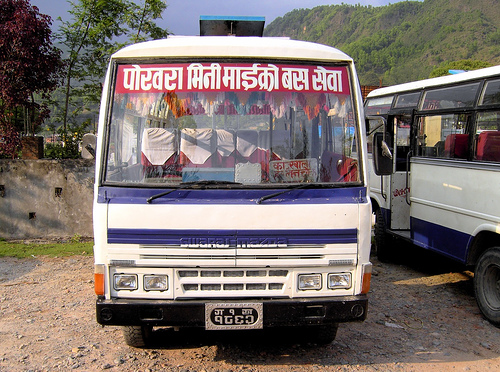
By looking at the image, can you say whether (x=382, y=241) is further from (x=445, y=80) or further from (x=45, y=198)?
(x=45, y=198)

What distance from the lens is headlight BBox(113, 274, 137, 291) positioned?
156 inches

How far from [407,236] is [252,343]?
Result: 11.8 feet

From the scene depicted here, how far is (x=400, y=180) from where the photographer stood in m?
7.91

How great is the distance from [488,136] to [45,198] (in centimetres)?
742

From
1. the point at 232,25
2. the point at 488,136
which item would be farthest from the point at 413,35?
the point at 232,25

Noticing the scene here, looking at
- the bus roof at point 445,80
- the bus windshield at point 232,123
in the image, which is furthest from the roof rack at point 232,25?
the bus roof at point 445,80

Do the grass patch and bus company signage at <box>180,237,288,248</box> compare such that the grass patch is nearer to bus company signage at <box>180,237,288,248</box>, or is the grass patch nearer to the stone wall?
the stone wall

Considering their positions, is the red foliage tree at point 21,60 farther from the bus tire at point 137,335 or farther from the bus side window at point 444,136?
the bus side window at point 444,136

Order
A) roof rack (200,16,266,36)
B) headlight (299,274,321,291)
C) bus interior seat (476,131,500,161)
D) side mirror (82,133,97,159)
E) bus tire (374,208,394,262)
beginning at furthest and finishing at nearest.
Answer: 1. bus tire (374,208,394,262)
2. roof rack (200,16,266,36)
3. bus interior seat (476,131,500,161)
4. side mirror (82,133,97,159)
5. headlight (299,274,321,291)

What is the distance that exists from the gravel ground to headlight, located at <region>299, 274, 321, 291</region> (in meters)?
0.82

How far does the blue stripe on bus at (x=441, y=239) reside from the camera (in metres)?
6.14

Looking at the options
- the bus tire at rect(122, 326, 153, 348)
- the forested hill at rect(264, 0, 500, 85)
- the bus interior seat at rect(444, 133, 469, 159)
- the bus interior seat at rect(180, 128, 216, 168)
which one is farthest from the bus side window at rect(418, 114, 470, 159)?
the forested hill at rect(264, 0, 500, 85)

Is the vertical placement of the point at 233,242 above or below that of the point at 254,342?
above

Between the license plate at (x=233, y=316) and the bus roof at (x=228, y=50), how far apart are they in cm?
206
